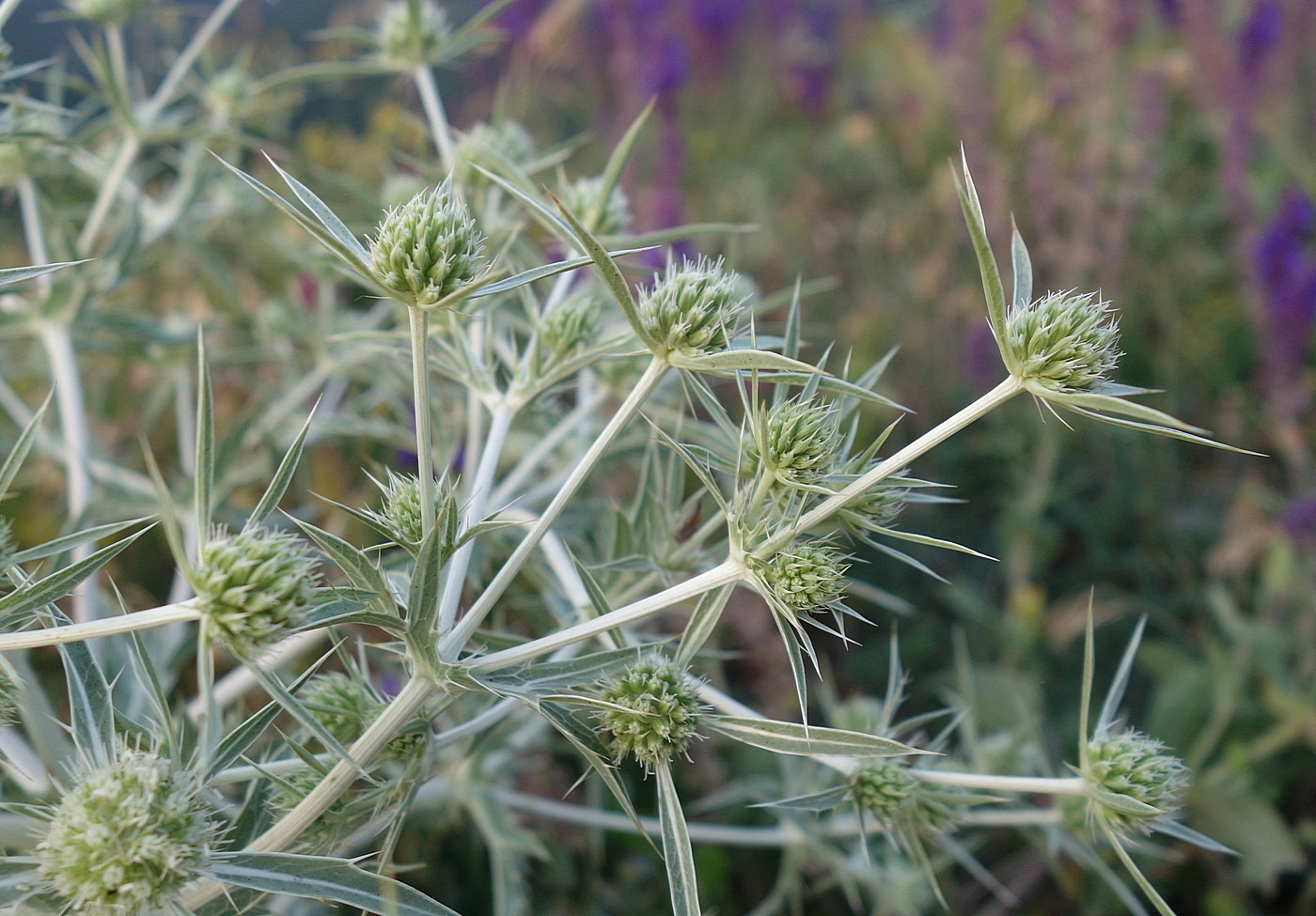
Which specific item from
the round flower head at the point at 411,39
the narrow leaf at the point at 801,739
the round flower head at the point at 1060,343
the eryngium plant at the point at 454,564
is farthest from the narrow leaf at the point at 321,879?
the round flower head at the point at 411,39

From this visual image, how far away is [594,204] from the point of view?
3.10ft

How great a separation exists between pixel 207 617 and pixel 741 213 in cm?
273

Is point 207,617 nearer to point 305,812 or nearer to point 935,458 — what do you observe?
point 305,812

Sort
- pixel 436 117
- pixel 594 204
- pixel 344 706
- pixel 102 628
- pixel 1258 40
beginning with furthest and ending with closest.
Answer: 1. pixel 1258 40
2. pixel 436 117
3. pixel 594 204
4. pixel 344 706
5. pixel 102 628

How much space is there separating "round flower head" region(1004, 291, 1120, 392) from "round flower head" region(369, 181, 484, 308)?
38 cm

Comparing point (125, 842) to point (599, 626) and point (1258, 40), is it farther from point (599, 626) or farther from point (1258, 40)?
point (1258, 40)

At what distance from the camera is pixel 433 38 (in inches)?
45.8

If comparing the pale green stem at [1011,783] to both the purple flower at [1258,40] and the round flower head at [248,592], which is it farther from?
the purple flower at [1258,40]

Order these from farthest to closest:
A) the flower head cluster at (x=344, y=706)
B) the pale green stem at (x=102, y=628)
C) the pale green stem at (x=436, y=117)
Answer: the pale green stem at (x=436, y=117) → the flower head cluster at (x=344, y=706) → the pale green stem at (x=102, y=628)

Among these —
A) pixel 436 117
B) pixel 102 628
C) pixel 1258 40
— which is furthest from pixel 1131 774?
pixel 1258 40

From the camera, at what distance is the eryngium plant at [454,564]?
22.2 inches

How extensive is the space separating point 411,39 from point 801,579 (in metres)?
0.89

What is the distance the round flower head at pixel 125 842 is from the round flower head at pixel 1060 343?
0.62 m

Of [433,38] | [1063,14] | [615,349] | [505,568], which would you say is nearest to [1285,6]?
[1063,14]
